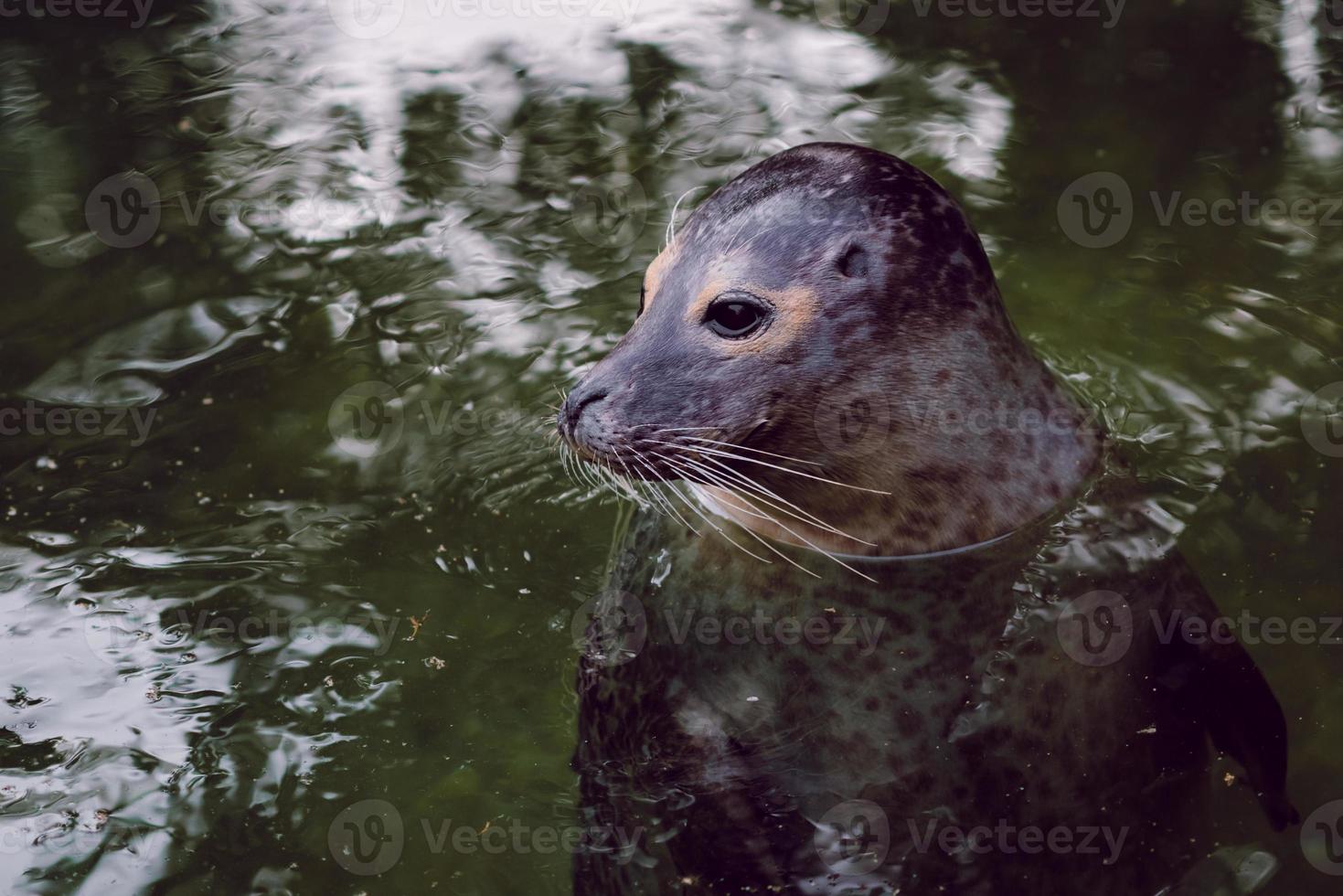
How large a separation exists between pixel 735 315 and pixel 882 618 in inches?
35.3

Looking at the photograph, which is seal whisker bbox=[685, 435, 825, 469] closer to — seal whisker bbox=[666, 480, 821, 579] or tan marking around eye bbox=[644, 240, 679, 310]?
seal whisker bbox=[666, 480, 821, 579]

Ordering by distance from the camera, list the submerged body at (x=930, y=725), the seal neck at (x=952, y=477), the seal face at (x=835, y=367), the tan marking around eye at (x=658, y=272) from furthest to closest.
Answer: the tan marking around eye at (x=658, y=272), the seal neck at (x=952, y=477), the seal face at (x=835, y=367), the submerged body at (x=930, y=725)

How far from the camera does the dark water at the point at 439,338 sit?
385 cm

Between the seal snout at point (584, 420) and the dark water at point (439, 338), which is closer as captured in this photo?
the seal snout at point (584, 420)

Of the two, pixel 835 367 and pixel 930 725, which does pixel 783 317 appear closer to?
pixel 835 367

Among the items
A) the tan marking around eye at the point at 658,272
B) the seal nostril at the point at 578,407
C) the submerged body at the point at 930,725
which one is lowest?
the submerged body at the point at 930,725

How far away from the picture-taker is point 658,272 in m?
3.85

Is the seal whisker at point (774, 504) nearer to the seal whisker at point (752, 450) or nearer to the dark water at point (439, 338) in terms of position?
the seal whisker at point (752, 450)

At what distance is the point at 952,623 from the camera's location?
12.4 ft

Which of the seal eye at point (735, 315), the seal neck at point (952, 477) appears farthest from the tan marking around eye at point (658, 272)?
the seal neck at point (952, 477)

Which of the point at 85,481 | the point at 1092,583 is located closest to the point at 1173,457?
the point at 1092,583

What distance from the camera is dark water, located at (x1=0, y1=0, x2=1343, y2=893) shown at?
3854 millimetres

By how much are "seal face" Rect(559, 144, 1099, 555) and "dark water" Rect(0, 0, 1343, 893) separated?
87 centimetres

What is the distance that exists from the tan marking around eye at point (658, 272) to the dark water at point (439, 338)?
98 cm
